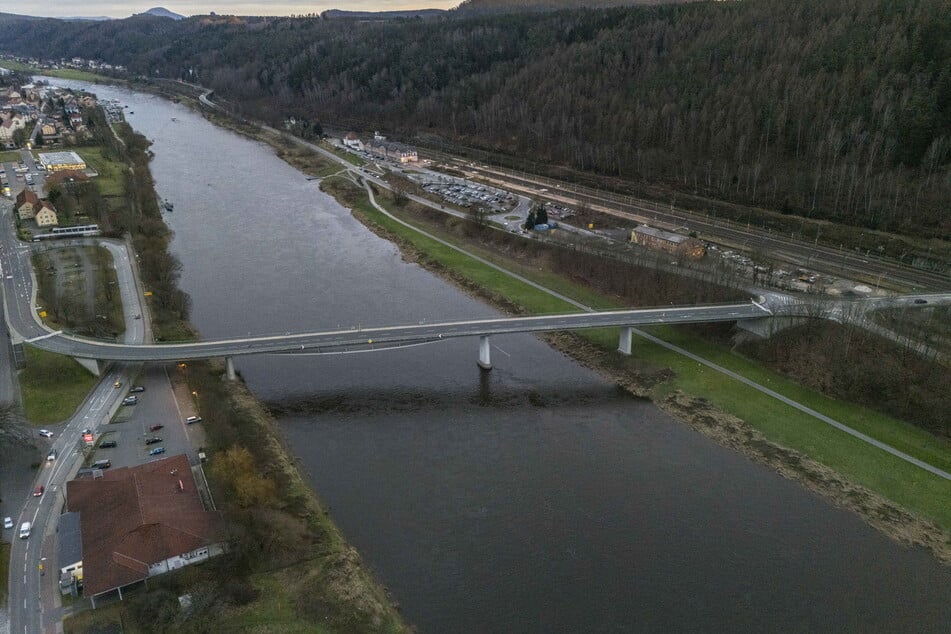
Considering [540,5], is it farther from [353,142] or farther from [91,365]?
[91,365]

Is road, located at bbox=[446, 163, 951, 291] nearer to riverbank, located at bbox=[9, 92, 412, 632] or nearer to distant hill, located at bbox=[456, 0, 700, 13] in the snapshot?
riverbank, located at bbox=[9, 92, 412, 632]

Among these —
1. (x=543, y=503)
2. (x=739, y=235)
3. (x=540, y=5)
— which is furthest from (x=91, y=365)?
(x=540, y=5)

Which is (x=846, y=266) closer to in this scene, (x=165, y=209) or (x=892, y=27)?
(x=892, y=27)

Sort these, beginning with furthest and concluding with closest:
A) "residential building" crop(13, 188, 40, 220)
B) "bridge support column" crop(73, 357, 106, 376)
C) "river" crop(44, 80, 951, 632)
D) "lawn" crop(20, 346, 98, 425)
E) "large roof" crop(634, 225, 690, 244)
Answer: "residential building" crop(13, 188, 40, 220), "large roof" crop(634, 225, 690, 244), "bridge support column" crop(73, 357, 106, 376), "lawn" crop(20, 346, 98, 425), "river" crop(44, 80, 951, 632)

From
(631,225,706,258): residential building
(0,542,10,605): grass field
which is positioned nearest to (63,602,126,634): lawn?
(0,542,10,605): grass field

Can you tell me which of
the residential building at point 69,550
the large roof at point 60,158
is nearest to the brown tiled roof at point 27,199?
the large roof at point 60,158

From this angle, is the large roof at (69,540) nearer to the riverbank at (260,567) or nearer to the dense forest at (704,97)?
the riverbank at (260,567)
